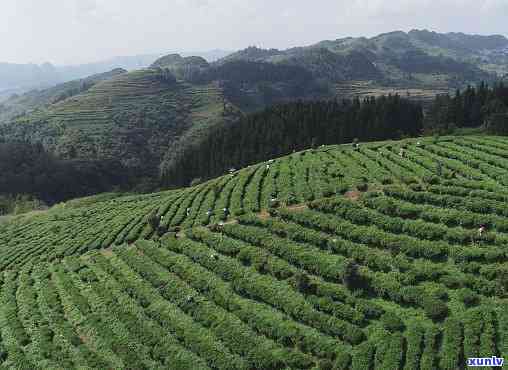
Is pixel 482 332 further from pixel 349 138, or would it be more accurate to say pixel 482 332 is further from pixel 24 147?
pixel 24 147

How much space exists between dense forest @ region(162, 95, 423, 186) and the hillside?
48.1 metres

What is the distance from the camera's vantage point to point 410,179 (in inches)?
A: 1458

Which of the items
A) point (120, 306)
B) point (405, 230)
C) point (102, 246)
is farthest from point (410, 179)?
point (102, 246)

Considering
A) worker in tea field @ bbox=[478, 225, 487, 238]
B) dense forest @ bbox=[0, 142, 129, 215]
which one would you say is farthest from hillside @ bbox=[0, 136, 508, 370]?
dense forest @ bbox=[0, 142, 129, 215]

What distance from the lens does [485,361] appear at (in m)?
19.6

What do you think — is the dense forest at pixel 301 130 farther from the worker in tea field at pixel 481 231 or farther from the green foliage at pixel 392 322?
the green foliage at pixel 392 322

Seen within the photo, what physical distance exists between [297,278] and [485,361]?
11.5 meters

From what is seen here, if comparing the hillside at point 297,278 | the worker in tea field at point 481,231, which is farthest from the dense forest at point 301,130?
the worker in tea field at point 481,231

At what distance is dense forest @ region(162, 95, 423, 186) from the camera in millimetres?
94438

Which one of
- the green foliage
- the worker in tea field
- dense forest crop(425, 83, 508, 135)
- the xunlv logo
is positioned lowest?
the xunlv logo

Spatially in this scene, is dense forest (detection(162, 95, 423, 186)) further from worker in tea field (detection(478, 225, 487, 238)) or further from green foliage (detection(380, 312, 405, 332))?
green foliage (detection(380, 312, 405, 332))

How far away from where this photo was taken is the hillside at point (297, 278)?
2298 centimetres

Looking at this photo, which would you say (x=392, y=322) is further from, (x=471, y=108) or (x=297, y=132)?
(x=471, y=108)

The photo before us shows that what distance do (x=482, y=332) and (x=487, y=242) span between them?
816cm
